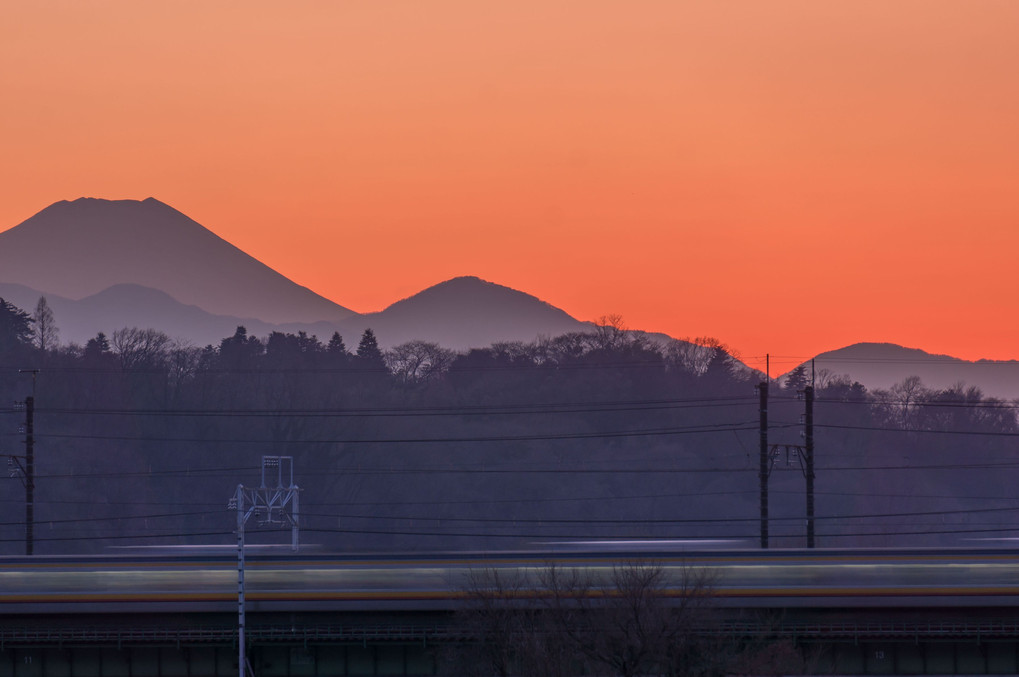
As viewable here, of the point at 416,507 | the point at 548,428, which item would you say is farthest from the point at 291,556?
the point at 548,428

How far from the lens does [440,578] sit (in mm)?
36844

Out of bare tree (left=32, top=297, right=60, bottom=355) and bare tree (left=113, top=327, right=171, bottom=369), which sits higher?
bare tree (left=32, top=297, right=60, bottom=355)

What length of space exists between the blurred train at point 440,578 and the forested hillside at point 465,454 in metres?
42.1

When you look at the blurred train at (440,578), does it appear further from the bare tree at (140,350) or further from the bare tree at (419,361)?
the bare tree at (419,361)

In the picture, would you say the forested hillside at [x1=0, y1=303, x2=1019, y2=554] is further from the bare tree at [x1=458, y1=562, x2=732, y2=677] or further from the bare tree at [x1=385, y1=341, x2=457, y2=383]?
the bare tree at [x1=458, y1=562, x2=732, y2=677]

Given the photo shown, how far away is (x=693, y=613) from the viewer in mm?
33688

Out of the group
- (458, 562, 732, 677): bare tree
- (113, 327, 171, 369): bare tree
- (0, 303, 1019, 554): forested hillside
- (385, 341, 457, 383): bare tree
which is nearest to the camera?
(458, 562, 732, 677): bare tree

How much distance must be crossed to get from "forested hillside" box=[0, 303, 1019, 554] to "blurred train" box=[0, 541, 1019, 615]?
138 feet

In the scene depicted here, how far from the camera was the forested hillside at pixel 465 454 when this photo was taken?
290 ft

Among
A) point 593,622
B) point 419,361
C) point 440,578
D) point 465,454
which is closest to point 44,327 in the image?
point 419,361

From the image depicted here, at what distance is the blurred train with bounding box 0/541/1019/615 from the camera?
36.5m

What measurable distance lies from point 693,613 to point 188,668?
1425 centimetres

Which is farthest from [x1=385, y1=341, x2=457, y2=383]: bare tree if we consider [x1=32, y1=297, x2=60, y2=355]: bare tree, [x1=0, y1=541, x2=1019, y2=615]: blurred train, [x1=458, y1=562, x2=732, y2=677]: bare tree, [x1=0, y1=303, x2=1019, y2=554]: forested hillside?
[x1=458, y1=562, x2=732, y2=677]: bare tree

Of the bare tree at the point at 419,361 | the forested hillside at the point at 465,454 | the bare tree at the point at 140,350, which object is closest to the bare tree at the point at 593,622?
the forested hillside at the point at 465,454
